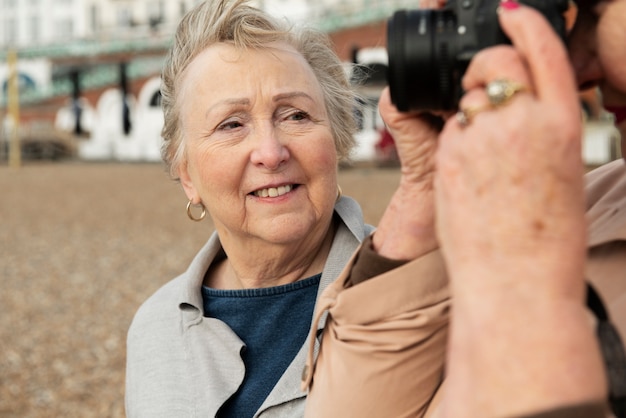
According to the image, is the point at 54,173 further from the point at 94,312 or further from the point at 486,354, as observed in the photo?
the point at 486,354

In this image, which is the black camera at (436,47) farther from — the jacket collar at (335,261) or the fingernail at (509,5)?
the jacket collar at (335,261)

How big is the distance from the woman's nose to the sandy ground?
0.67 meters


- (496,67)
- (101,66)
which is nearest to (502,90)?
(496,67)

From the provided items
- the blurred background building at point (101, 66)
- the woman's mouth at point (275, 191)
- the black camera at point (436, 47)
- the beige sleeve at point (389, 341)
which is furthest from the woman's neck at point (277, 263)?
the blurred background building at point (101, 66)

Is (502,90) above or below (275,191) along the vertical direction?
above

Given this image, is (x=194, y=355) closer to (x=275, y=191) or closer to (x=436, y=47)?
(x=275, y=191)

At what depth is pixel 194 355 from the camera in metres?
2.30

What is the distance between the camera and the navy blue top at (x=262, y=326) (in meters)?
2.20

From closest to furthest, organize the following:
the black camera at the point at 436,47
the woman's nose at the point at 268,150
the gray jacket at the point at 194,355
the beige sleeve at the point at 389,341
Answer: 1. the black camera at the point at 436,47
2. the beige sleeve at the point at 389,341
3. the gray jacket at the point at 194,355
4. the woman's nose at the point at 268,150

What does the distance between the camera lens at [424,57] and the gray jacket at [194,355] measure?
877 mm

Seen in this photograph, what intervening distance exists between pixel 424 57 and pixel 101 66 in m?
44.7

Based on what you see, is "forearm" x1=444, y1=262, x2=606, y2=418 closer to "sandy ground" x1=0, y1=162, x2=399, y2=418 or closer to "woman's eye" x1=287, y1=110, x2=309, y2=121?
"woman's eye" x1=287, y1=110, x2=309, y2=121

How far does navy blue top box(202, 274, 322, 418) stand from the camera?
2.20m

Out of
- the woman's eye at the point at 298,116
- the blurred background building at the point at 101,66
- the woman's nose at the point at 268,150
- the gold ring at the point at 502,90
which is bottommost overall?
the blurred background building at the point at 101,66
